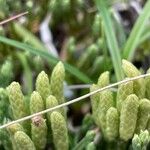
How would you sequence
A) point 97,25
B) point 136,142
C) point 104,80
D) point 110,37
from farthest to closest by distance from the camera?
point 97,25 < point 110,37 < point 104,80 < point 136,142

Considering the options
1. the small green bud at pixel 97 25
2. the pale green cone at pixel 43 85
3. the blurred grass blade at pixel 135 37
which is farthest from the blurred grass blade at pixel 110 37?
the pale green cone at pixel 43 85

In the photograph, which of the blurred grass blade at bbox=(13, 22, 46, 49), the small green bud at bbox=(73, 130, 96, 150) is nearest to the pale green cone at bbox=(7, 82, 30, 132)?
the small green bud at bbox=(73, 130, 96, 150)

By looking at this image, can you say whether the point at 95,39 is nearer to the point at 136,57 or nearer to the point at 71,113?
the point at 136,57

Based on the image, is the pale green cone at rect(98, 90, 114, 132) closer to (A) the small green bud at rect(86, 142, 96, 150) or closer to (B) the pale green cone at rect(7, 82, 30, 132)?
(A) the small green bud at rect(86, 142, 96, 150)

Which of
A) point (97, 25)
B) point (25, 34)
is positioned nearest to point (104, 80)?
point (97, 25)

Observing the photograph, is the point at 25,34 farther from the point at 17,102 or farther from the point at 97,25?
the point at 17,102

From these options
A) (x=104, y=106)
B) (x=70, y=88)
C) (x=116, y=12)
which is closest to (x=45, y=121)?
(x=104, y=106)

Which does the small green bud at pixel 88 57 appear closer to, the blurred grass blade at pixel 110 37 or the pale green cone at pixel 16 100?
the blurred grass blade at pixel 110 37
